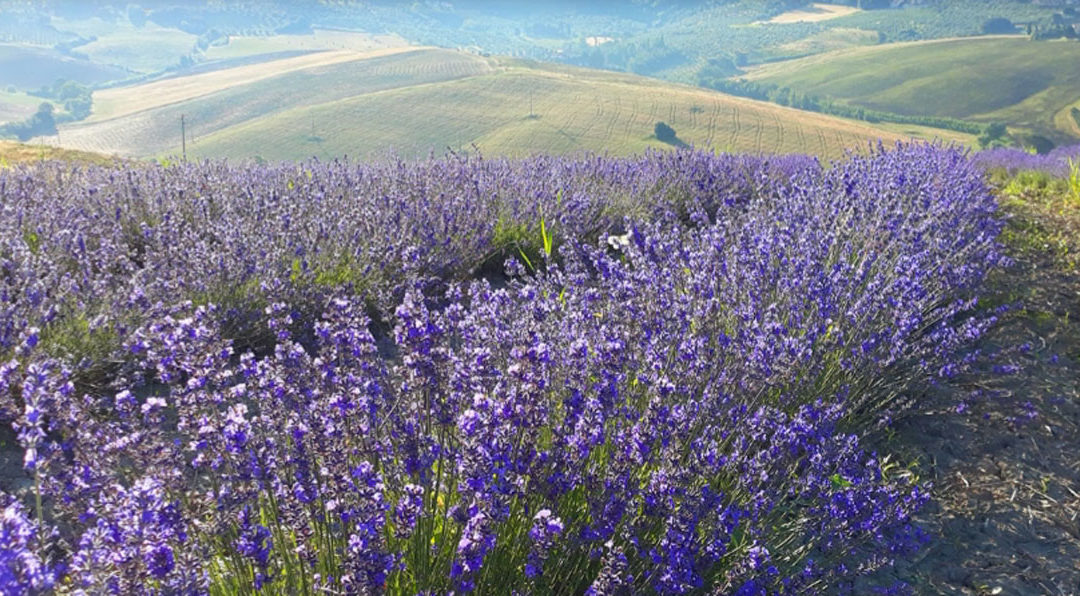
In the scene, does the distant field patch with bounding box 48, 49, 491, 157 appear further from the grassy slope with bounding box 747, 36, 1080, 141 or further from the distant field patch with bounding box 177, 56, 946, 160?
the grassy slope with bounding box 747, 36, 1080, 141

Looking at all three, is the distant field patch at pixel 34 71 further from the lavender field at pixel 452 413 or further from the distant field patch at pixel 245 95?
the lavender field at pixel 452 413

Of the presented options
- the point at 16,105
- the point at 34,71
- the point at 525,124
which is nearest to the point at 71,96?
the point at 16,105

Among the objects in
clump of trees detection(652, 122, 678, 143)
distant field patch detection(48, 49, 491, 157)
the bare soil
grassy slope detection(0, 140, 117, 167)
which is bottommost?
clump of trees detection(652, 122, 678, 143)

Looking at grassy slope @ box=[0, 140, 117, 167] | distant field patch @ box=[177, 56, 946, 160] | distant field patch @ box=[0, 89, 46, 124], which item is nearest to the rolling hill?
distant field patch @ box=[177, 56, 946, 160]

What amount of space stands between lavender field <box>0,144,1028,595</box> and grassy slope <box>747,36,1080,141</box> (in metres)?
110

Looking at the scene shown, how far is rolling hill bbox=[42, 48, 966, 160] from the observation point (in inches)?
2608

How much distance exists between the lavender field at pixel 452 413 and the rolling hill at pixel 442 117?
160 ft

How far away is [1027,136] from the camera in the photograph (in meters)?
83.4

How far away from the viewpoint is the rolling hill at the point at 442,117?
66.2 meters

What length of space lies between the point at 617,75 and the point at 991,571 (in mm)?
122325

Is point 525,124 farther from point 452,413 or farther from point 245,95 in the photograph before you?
point 452,413

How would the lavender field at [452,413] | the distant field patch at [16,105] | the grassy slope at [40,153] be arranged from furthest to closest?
the distant field patch at [16,105] → the grassy slope at [40,153] → the lavender field at [452,413]

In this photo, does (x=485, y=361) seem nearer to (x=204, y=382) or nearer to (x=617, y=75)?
(x=204, y=382)

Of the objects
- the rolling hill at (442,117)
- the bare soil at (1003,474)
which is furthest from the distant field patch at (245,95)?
the bare soil at (1003,474)
